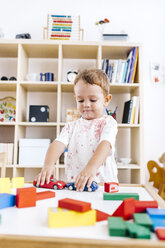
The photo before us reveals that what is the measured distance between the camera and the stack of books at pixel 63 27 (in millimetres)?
2109

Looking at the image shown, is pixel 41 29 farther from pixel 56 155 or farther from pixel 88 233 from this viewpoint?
pixel 88 233

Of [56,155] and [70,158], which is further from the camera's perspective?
[70,158]

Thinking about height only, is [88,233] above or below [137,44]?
below

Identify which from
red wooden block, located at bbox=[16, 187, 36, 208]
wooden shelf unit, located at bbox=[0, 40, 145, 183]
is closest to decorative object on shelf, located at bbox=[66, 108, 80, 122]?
wooden shelf unit, located at bbox=[0, 40, 145, 183]

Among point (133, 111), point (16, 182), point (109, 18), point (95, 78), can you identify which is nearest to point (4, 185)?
point (16, 182)

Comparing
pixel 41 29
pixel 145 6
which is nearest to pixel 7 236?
pixel 41 29

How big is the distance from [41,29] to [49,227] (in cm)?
233

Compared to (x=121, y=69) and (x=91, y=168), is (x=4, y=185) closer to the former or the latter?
(x=91, y=168)

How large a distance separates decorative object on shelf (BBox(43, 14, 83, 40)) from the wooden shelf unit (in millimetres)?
90

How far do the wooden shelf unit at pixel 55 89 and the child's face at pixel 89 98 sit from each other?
2.79 feet

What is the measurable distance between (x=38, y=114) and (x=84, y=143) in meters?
1.00

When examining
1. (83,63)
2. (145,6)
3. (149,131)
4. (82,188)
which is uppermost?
(145,6)

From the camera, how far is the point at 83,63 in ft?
7.87

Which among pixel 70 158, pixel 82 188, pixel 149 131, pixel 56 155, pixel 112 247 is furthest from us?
pixel 149 131
